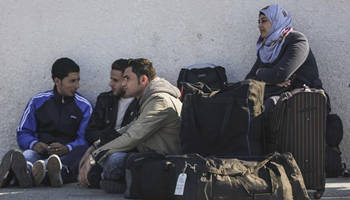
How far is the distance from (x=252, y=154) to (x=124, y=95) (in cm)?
166

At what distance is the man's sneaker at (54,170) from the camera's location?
17.4ft

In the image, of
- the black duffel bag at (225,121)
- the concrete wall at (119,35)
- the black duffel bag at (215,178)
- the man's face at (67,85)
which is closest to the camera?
the black duffel bag at (215,178)

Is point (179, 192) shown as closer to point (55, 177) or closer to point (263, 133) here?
point (263, 133)

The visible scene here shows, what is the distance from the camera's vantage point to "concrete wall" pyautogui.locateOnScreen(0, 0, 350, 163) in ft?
21.3

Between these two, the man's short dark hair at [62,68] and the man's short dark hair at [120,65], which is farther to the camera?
the man's short dark hair at [62,68]

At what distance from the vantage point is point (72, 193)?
5051 mm

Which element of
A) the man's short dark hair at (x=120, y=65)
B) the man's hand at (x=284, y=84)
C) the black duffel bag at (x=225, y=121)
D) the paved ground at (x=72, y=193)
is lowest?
the paved ground at (x=72, y=193)

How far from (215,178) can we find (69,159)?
1.99m

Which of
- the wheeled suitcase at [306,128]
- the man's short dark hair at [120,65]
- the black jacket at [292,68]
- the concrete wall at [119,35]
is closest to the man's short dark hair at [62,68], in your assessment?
the concrete wall at [119,35]

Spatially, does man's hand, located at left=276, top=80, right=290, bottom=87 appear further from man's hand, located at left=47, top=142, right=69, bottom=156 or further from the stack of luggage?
man's hand, located at left=47, top=142, right=69, bottom=156

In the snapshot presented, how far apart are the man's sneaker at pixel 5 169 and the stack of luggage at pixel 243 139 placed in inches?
44.2

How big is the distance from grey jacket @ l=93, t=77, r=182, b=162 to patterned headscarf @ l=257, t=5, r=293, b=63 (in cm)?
110

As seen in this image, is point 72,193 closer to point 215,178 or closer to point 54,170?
point 54,170

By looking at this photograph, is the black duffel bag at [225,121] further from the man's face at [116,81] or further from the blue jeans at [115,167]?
the man's face at [116,81]
